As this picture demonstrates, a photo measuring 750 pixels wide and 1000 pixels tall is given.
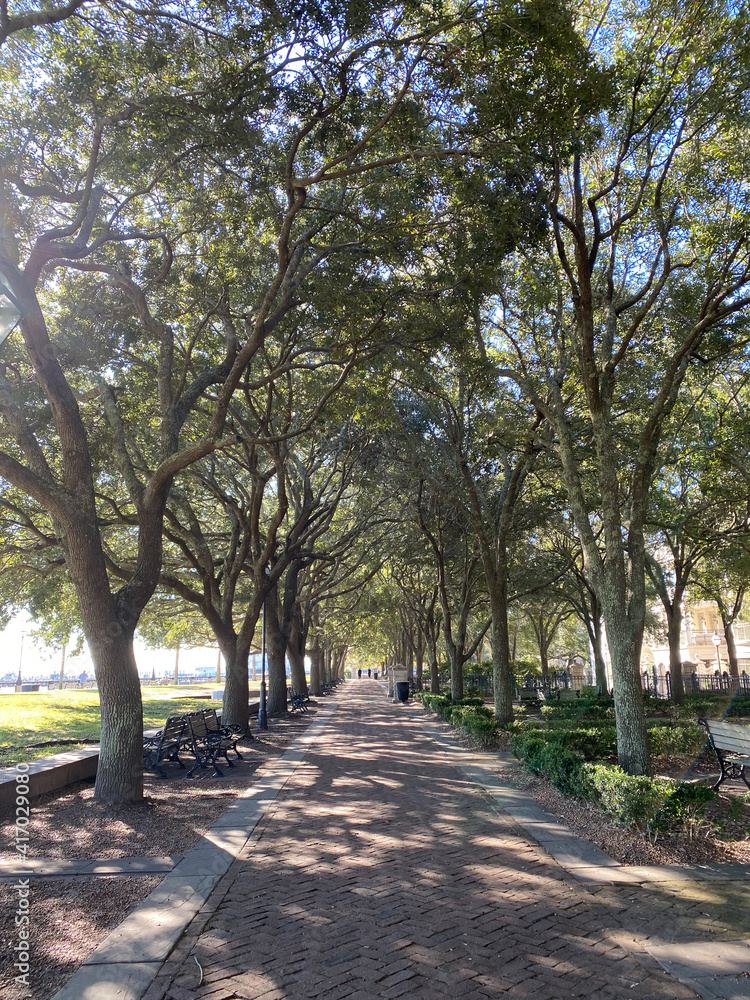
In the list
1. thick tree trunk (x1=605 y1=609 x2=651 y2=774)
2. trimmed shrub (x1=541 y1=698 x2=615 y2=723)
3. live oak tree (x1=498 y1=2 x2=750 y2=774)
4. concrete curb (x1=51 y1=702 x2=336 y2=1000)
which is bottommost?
trimmed shrub (x1=541 y1=698 x2=615 y2=723)

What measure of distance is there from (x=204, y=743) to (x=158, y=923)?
782 centimetres

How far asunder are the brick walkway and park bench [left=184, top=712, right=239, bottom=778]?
3539 mm

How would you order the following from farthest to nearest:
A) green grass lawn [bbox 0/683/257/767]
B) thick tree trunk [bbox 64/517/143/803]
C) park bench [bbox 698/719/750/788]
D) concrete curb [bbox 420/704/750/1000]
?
green grass lawn [bbox 0/683/257/767]
thick tree trunk [bbox 64/517/143/803]
park bench [bbox 698/719/750/788]
concrete curb [bbox 420/704/750/1000]

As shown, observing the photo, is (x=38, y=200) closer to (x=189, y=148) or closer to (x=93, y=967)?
(x=189, y=148)

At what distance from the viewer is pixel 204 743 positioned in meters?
12.2

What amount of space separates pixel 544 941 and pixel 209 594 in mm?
11221

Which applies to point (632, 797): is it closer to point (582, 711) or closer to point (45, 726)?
point (582, 711)

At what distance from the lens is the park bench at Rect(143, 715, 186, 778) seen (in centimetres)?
1112

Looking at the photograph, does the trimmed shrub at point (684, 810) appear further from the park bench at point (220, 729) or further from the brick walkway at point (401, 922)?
the park bench at point (220, 729)

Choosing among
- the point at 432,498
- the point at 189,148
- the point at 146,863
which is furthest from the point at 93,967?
the point at 432,498

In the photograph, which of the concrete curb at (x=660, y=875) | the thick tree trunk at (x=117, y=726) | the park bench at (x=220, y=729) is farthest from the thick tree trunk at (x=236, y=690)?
the concrete curb at (x=660, y=875)

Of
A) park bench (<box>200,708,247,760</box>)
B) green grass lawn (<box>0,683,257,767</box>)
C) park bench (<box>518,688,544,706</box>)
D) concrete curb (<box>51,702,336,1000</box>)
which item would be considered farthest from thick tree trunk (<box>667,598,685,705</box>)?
concrete curb (<box>51,702,336,1000</box>)

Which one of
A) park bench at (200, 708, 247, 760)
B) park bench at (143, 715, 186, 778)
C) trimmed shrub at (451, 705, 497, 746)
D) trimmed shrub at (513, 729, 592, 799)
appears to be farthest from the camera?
trimmed shrub at (451, 705, 497, 746)

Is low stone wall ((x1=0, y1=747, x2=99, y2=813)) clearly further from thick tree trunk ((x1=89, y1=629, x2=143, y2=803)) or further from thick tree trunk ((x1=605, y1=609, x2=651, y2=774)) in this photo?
thick tree trunk ((x1=605, y1=609, x2=651, y2=774))
